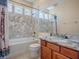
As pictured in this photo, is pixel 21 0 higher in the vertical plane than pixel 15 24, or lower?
higher

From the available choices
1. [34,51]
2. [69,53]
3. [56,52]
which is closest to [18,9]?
[34,51]

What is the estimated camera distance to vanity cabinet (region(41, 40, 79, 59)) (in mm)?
1380

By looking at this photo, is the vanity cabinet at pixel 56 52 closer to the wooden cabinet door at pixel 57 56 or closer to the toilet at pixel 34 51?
the wooden cabinet door at pixel 57 56

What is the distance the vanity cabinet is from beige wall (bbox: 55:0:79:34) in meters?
0.61

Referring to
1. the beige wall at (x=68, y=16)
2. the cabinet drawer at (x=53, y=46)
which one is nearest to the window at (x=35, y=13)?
the beige wall at (x=68, y=16)

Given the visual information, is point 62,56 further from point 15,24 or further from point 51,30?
point 15,24

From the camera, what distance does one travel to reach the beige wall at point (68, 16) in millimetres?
2029

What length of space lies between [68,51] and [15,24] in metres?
2.58

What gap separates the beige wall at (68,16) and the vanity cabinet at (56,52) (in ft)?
2.01

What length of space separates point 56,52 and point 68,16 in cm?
103

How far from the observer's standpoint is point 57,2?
260 cm

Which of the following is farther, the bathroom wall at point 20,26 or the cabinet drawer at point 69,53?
the bathroom wall at point 20,26

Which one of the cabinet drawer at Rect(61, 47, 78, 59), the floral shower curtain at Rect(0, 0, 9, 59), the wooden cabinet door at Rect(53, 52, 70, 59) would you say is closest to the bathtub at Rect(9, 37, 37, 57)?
the floral shower curtain at Rect(0, 0, 9, 59)

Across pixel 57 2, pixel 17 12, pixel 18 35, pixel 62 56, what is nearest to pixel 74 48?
pixel 62 56
